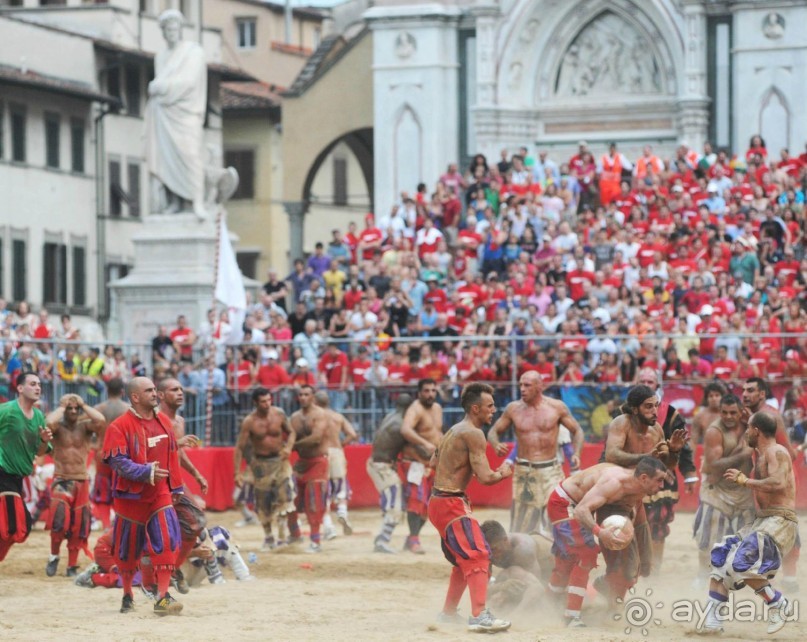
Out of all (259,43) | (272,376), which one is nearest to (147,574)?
(272,376)

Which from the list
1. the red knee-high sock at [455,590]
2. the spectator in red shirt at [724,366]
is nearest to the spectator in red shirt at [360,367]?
the spectator in red shirt at [724,366]

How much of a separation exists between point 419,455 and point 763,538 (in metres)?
7.84

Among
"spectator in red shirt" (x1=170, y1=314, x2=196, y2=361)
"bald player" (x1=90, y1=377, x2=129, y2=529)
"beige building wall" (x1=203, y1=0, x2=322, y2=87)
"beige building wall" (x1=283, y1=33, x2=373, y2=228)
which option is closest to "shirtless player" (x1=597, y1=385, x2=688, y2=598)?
"bald player" (x1=90, y1=377, x2=129, y2=529)

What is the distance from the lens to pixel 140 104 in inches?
2130

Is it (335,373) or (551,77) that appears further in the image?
(551,77)

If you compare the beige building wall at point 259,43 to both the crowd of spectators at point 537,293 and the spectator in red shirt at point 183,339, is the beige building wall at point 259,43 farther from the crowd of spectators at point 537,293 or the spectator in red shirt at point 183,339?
the spectator in red shirt at point 183,339

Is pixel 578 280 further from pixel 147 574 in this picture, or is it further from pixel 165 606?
pixel 165 606

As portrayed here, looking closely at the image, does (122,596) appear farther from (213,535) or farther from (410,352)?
(410,352)

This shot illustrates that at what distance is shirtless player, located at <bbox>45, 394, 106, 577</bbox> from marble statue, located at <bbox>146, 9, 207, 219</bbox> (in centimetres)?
1296

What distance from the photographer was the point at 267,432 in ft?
70.7

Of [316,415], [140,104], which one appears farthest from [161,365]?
[140,104]

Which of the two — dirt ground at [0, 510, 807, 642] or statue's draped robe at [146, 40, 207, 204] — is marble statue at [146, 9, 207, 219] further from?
dirt ground at [0, 510, 807, 642]

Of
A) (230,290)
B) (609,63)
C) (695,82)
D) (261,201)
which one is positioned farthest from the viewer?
(261,201)

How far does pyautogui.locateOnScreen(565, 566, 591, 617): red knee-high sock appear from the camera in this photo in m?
15.1
